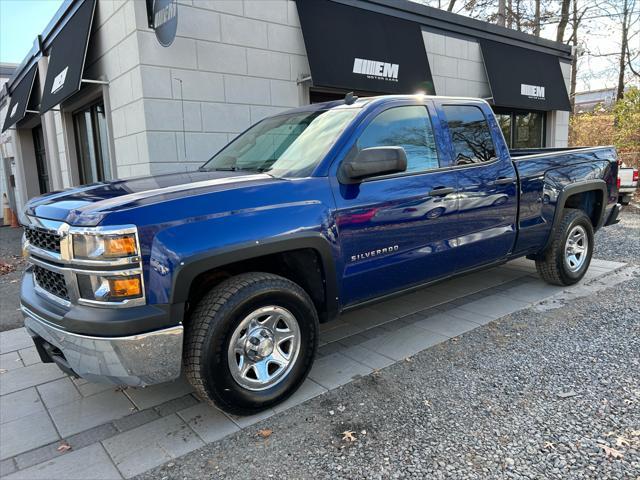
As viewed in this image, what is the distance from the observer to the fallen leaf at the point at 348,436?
2.72 m

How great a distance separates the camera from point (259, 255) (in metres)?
2.85

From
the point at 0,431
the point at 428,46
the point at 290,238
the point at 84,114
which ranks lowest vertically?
the point at 0,431

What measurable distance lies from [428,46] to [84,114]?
22.7ft

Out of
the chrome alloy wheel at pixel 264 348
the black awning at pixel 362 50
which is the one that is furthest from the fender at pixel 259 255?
the black awning at pixel 362 50

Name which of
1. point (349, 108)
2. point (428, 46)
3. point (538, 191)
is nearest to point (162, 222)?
point (349, 108)

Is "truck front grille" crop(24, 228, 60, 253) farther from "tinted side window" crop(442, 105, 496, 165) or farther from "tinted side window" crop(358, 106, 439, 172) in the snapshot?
"tinted side window" crop(442, 105, 496, 165)

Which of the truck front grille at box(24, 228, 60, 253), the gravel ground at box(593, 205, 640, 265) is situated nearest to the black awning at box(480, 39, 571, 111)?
the gravel ground at box(593, 205, 640, 265)

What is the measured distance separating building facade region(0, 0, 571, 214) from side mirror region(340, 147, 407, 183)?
12.3ft

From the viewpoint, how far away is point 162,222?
252 cm

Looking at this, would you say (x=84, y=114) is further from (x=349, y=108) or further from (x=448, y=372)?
(x=448, y=372)

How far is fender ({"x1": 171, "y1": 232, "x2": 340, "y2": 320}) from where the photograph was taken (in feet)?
8.42

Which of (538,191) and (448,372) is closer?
(448,372)

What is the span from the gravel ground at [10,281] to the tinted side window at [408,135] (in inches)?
168

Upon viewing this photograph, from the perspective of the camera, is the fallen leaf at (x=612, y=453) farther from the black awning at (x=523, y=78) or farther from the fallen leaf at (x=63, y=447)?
the black awning at (x=523, y=78)
